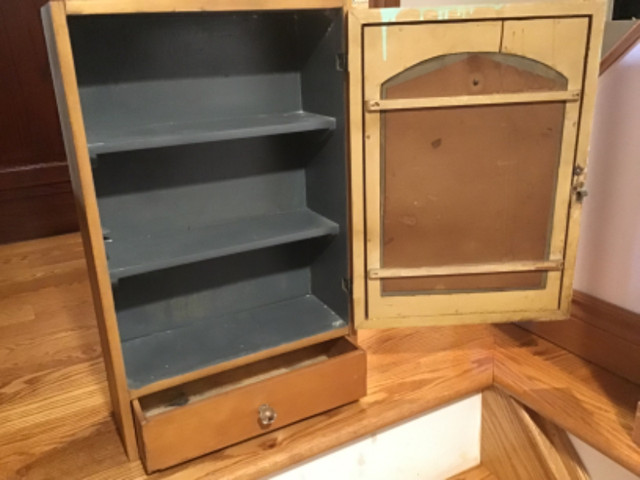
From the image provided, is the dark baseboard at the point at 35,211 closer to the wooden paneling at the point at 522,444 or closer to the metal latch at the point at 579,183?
the wooden paneling at the point at 522,444

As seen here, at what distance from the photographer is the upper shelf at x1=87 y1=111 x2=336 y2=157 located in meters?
1.07

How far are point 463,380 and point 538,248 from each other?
1.22ft

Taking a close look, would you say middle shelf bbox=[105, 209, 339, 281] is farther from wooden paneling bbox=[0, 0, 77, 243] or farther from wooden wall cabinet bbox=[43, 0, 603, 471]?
wooden paneling bbox=[0, 0, 77, 243]

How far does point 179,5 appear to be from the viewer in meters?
1.00

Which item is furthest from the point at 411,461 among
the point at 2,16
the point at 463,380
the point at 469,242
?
the point at 2,16

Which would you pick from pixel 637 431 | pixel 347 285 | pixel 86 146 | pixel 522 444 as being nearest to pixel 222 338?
pixel 347 285

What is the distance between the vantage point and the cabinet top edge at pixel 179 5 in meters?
0.93

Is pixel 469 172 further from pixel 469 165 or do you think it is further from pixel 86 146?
pixel 86 146

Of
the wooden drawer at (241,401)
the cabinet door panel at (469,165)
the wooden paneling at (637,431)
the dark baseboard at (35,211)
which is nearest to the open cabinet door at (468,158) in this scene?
the cabinet door panel at (469,165)

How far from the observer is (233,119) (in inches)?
51.6

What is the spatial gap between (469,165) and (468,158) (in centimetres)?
1

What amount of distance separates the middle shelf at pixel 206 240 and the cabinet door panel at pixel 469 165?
177 millimetres

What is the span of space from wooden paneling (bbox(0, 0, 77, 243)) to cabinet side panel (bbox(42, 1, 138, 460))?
1.48 meters

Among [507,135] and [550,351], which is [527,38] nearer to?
[507,135]
